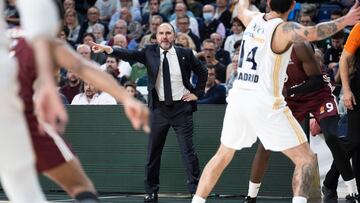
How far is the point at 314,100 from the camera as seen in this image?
10.5 m

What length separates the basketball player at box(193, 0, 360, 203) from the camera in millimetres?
8219

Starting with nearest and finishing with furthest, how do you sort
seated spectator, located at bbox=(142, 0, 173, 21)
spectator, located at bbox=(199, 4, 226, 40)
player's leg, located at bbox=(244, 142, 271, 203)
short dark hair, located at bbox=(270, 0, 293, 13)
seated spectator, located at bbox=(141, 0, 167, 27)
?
short dark hair, located at bbox=(270, 0, 293, 13), player's leg, located at bbox=(244, 142, 271, 203), spectator, located at bbox=(199, 4, 226, 40), seated spectator, located at bbox=(141, 0, 167, 27), seated spectator, located at bbox=(142, 0, 173, 21)

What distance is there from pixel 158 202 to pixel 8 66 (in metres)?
6.66

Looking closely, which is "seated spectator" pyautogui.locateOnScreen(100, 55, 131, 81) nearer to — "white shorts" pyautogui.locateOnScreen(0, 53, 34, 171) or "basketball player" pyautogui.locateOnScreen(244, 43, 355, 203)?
"basketball player" pyautogui.locateOnScreen(244, 43, 355, 203)

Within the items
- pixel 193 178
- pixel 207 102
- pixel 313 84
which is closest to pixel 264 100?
pixel 313 84

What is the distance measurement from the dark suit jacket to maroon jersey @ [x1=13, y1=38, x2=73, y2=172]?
553 centimetres

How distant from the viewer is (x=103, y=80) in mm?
4887

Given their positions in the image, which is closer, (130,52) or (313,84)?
(313,84)

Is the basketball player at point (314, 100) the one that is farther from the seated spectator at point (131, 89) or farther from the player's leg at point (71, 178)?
the player's leg at point (71, 178)

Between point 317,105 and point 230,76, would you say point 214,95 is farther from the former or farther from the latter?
point 317,105

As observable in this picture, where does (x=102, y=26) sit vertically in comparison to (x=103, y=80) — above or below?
below

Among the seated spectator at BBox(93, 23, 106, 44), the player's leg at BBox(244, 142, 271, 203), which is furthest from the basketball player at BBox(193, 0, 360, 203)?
the seated spectator at BBox(93, 23, 106, 44)

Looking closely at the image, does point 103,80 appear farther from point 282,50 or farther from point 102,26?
point 102,26

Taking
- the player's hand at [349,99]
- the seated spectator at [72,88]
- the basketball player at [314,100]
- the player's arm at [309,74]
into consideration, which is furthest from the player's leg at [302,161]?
the seated spectator at [72,88]
